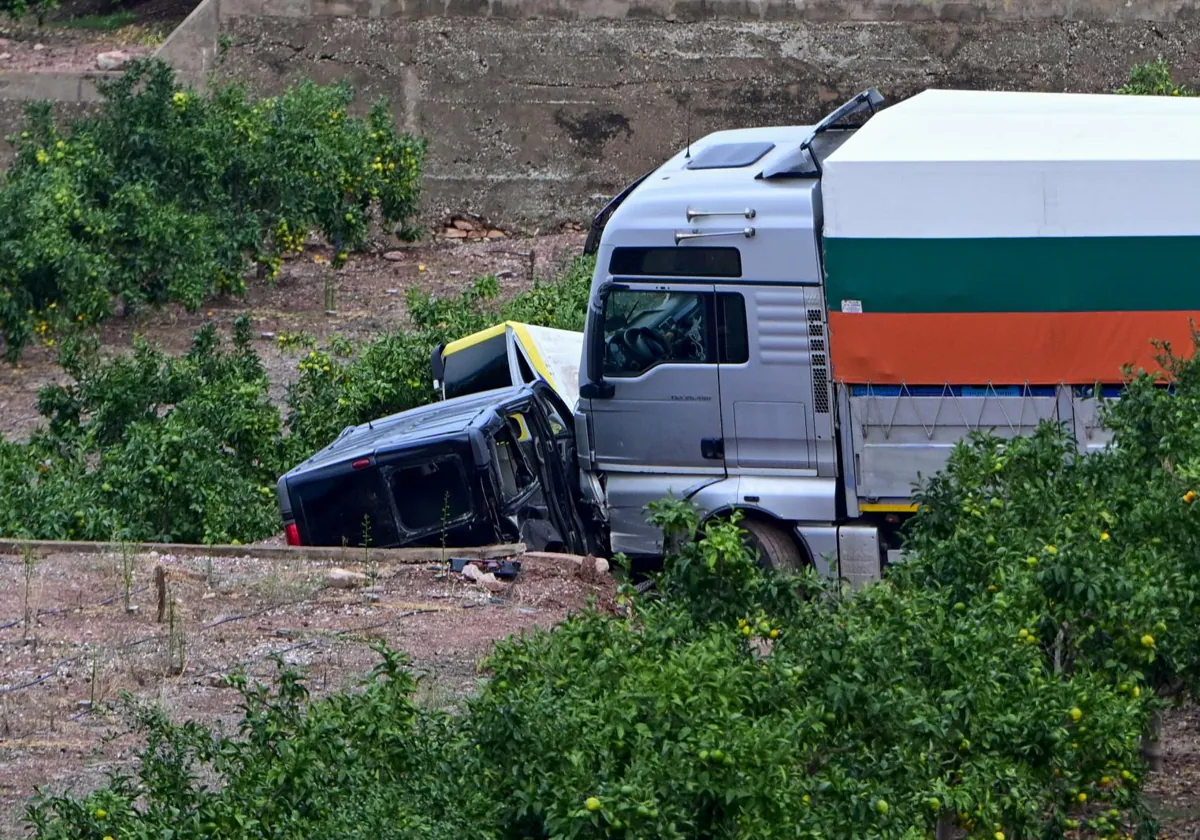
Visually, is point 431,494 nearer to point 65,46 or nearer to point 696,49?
point 696,49

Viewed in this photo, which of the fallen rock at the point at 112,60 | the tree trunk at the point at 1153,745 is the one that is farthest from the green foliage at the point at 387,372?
the fallen rock at the point at 112,60

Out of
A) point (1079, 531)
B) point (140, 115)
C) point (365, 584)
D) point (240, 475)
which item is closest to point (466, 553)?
point (365, 584)

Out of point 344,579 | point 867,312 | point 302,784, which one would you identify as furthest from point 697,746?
point 867,312

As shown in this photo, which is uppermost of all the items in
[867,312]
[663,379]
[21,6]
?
[21,6]

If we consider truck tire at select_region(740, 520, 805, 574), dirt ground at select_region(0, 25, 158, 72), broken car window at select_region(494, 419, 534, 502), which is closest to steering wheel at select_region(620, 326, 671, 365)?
broken car window at select_region(494, 419, 534, 502)

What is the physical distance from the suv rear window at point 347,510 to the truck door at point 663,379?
1439 mm

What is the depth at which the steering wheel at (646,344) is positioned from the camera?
10352 mm

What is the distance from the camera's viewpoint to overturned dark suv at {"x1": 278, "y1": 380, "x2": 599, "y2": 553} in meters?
9.91

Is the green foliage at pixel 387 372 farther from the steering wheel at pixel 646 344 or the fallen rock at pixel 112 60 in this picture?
the fallen rock at pixel 112 60

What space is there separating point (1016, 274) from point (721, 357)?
173 cm

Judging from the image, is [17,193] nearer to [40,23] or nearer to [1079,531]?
[40,23]

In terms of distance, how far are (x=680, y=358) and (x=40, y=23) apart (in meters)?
14.7

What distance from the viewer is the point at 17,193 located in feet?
49.6

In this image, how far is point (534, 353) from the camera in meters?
11.9
